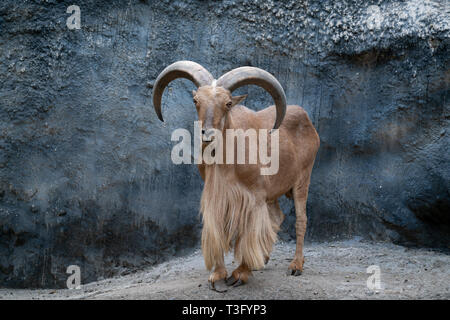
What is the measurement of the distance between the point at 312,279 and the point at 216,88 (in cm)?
263

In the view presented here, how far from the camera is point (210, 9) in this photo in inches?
336

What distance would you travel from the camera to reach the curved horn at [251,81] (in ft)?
17.0

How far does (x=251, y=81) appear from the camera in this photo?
5.34 metres

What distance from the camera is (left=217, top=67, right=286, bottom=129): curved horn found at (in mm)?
5184

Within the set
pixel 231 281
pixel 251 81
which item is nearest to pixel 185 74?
pixel 251 81

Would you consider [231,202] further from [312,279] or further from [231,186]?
[312,279]

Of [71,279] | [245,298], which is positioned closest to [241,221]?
[245,298]

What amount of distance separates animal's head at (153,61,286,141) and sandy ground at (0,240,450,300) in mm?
1858

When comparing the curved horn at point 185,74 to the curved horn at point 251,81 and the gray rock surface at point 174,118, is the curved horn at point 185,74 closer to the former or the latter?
the curved horn at point 251,81

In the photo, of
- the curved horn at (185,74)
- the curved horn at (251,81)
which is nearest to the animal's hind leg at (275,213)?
the curved horn at (251,81)

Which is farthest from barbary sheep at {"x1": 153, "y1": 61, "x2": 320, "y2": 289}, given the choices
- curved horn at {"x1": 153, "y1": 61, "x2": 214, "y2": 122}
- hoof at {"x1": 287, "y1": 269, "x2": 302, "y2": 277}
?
hoof at {"x1": 287, "y1": 269, "x2": 302, "y2": 277}

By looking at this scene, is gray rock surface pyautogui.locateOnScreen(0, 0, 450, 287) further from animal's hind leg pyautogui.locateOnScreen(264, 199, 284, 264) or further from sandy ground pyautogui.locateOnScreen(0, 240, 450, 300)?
animal's hind leg pyautogui.locateOnScreen(264, 199, 284, 264)

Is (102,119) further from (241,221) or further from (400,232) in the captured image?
(400,232)

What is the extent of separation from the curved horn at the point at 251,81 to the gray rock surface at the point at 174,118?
3.07 m
